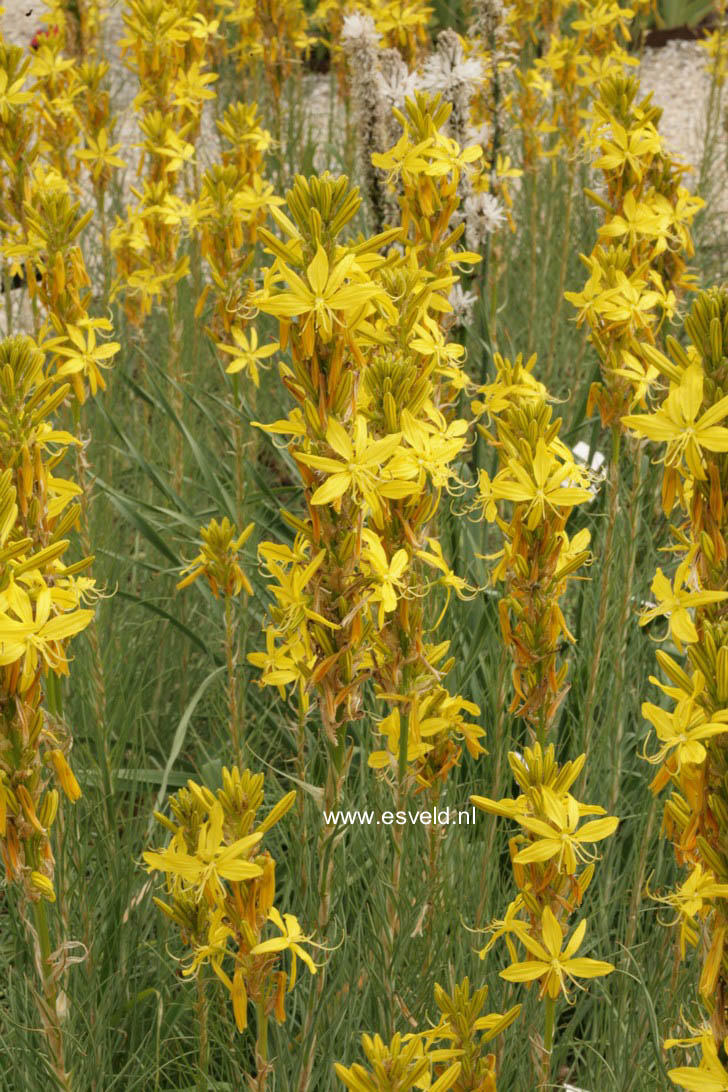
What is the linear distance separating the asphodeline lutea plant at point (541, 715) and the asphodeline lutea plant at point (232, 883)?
312 mm

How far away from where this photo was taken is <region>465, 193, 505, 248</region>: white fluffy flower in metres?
3.80

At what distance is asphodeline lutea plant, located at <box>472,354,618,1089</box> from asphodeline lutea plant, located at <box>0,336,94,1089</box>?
603mm

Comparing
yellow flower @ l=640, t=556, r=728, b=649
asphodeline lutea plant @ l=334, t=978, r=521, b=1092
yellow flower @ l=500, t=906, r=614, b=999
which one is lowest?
asphodeline lutea plant @ l=334, t=978, r=521, b=1092

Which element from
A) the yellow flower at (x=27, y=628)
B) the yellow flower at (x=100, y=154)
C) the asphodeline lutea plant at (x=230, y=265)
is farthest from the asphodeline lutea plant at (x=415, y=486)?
the yellow flower at (x=100, y=154)

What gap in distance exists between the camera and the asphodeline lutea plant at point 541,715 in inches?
70.4

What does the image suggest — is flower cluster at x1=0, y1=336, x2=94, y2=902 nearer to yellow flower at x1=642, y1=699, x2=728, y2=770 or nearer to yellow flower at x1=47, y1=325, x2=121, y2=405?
yellow flower at x1=642, y1=699, x2=728, y2=770

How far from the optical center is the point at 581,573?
3.87 metres

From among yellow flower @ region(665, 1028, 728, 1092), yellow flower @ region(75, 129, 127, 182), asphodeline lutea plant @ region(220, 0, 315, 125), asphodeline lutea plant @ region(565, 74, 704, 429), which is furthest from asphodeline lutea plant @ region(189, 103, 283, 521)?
yellow flower @ region(665, 1028, 728, 1092)

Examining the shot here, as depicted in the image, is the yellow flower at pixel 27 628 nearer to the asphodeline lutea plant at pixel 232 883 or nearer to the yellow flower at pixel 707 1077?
the asphodeline lutea plant at pixel 232 883

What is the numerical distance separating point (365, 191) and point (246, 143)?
60cm

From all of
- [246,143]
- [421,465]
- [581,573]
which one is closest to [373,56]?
[246,143]

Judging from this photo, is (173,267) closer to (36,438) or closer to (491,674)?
(491,674)

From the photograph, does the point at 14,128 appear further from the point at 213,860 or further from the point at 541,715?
the point at 213,860

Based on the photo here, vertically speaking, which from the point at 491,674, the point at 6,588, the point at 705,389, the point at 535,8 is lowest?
the point at 491,674
